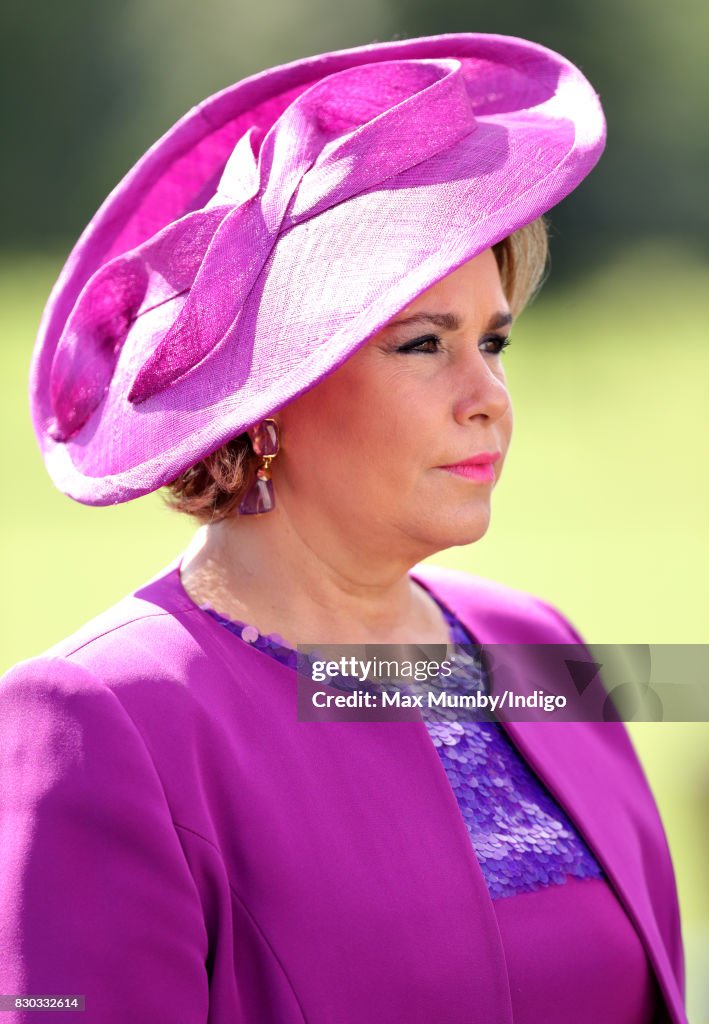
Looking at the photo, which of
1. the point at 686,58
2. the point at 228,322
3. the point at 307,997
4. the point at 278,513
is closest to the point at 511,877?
the point at 307,997

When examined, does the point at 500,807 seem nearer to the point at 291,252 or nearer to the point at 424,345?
the point at 424,345

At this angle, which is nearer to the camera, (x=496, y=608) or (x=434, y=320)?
(x=434, y=320)

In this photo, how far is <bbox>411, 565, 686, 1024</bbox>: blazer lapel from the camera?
6.59 ft

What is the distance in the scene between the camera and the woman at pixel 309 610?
1658 mm

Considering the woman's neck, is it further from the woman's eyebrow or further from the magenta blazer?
the woman's eyebrow

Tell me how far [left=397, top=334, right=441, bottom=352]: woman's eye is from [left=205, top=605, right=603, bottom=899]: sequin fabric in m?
0.45

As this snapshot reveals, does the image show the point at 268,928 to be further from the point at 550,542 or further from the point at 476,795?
the point at 550,542

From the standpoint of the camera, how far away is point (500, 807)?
1.96 metres

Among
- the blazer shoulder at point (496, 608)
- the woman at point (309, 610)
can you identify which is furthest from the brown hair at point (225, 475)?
the blazer shoulder at point (496, 608)

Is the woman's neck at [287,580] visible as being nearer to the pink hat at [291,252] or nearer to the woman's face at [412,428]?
the woman's face at [412,428]

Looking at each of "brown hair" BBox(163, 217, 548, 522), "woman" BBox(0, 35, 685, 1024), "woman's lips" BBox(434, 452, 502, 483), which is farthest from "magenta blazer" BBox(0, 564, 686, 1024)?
"woman's lips" BBox(434, 452, 502, 483)

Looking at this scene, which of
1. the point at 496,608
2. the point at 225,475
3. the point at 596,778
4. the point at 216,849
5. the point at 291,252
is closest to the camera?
the point at 216,849

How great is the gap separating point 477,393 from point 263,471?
0.34 m

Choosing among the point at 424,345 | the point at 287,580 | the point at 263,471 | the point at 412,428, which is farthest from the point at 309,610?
the point at 424,345
